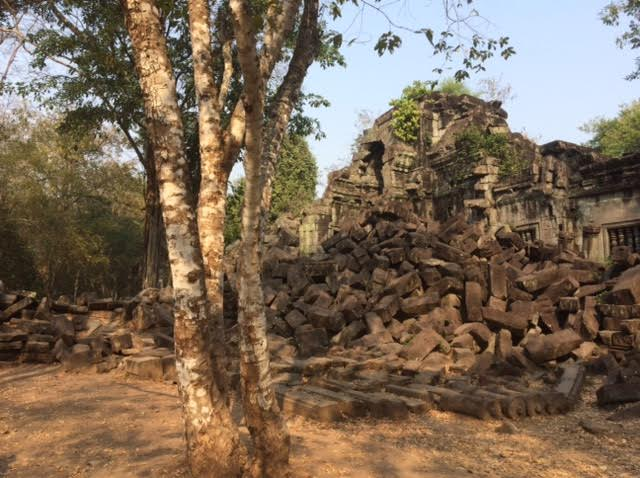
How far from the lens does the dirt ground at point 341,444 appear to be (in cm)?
396

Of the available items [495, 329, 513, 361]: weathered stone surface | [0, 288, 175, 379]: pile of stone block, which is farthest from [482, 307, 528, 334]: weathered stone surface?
[0, 288, 175, 379]: pile of stone block

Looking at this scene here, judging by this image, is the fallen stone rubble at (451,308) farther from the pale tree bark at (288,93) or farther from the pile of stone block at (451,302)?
the pale tree bark at (288,93)

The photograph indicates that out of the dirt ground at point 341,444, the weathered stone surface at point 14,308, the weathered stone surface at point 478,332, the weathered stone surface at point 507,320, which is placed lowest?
Answer: the dirt ground at point 341,444

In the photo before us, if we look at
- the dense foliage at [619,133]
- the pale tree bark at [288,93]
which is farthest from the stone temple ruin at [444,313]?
the dense foliage at [619,133]

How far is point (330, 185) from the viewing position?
22.1 metres

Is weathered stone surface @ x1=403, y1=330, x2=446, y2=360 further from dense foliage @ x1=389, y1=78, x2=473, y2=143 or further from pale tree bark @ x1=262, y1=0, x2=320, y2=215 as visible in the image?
dense foliage @ x1=389, y1=78, x2=473, y2=143

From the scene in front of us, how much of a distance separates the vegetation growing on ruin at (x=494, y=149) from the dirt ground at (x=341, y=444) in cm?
1269

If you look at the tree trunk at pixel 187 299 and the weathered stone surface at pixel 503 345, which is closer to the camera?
the tree trunk at pixel 187 299

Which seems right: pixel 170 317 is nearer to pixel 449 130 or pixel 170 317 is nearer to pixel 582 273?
pixel 582 273

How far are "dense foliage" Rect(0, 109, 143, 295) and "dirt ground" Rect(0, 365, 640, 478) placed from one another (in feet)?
45.3

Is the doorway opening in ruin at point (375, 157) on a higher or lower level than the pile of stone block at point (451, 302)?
higher

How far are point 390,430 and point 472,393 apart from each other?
156 cm

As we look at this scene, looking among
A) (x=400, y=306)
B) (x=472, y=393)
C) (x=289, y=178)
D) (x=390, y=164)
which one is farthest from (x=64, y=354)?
(x=289, y=178)

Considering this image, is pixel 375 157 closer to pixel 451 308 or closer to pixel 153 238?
pixel 153 238
